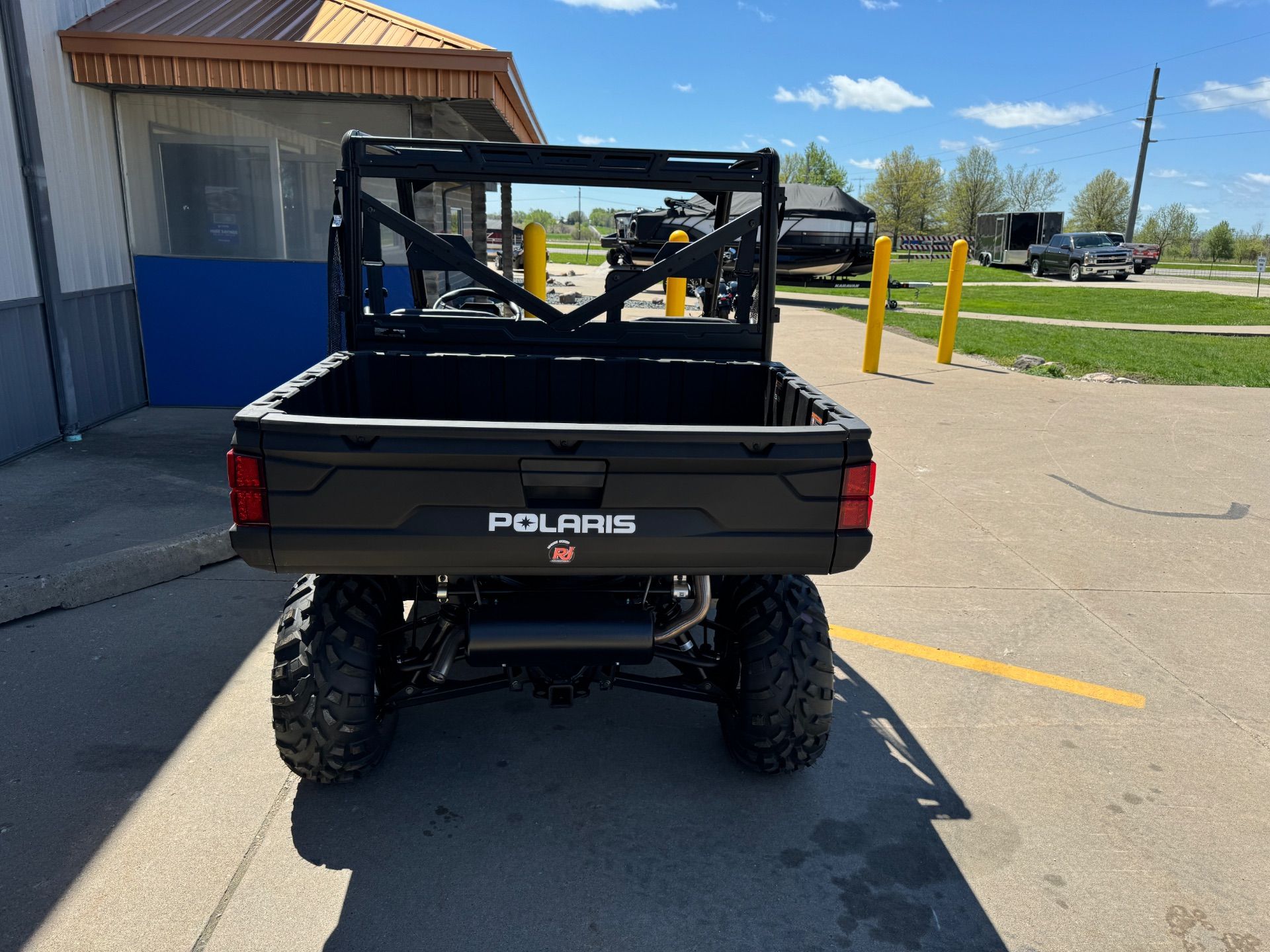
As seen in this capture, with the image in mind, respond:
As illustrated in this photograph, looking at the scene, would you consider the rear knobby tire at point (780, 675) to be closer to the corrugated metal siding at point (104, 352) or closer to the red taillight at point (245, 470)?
the red taillight at point (245, 470)

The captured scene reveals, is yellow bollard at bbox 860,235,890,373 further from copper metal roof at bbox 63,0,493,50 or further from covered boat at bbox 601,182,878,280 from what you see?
covered boat at bbox 601,182,878,280

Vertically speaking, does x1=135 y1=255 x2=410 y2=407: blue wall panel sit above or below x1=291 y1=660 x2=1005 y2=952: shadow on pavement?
above

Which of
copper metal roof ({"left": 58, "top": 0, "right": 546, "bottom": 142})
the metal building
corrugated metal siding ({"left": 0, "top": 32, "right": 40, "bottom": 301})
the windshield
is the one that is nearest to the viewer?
corrugated metal siding ({"left": 0, "top": 32, "right": 40, "bottom": 301})

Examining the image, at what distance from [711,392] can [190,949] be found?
275 centimetres

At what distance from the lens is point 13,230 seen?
7008 mm

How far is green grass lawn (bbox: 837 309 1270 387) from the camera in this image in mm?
12836

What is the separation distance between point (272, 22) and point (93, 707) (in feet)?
23.0

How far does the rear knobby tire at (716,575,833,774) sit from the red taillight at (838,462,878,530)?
56cm

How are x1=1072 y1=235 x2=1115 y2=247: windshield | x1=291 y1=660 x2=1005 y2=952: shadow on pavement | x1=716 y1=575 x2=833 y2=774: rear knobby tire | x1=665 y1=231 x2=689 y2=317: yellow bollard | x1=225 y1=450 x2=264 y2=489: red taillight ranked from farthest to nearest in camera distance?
x1=1072 y1=235 x2=1115 y2=247: windshield
x1=665 y1=231 x2=689 y2=317: yellow bollard
x1=716 y1=575 x2=833 y2=774: rear knobby tire
x1=291 y1=660 x2=1005 y2=952: shadow on pavement
x1=225 y1=450 x2=264 y2=489: red taillight

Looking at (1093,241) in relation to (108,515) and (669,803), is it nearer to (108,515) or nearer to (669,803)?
(108,515)

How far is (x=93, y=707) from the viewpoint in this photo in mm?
3816

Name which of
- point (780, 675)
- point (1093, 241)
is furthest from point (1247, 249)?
point (780, 675)

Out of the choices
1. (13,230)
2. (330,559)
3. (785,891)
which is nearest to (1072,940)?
(785,891)

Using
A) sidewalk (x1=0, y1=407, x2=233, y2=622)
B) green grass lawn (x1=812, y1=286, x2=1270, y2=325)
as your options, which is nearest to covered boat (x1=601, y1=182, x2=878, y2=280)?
green grass lawn (x1=812, y1=286, x2=1270, y2=325)
